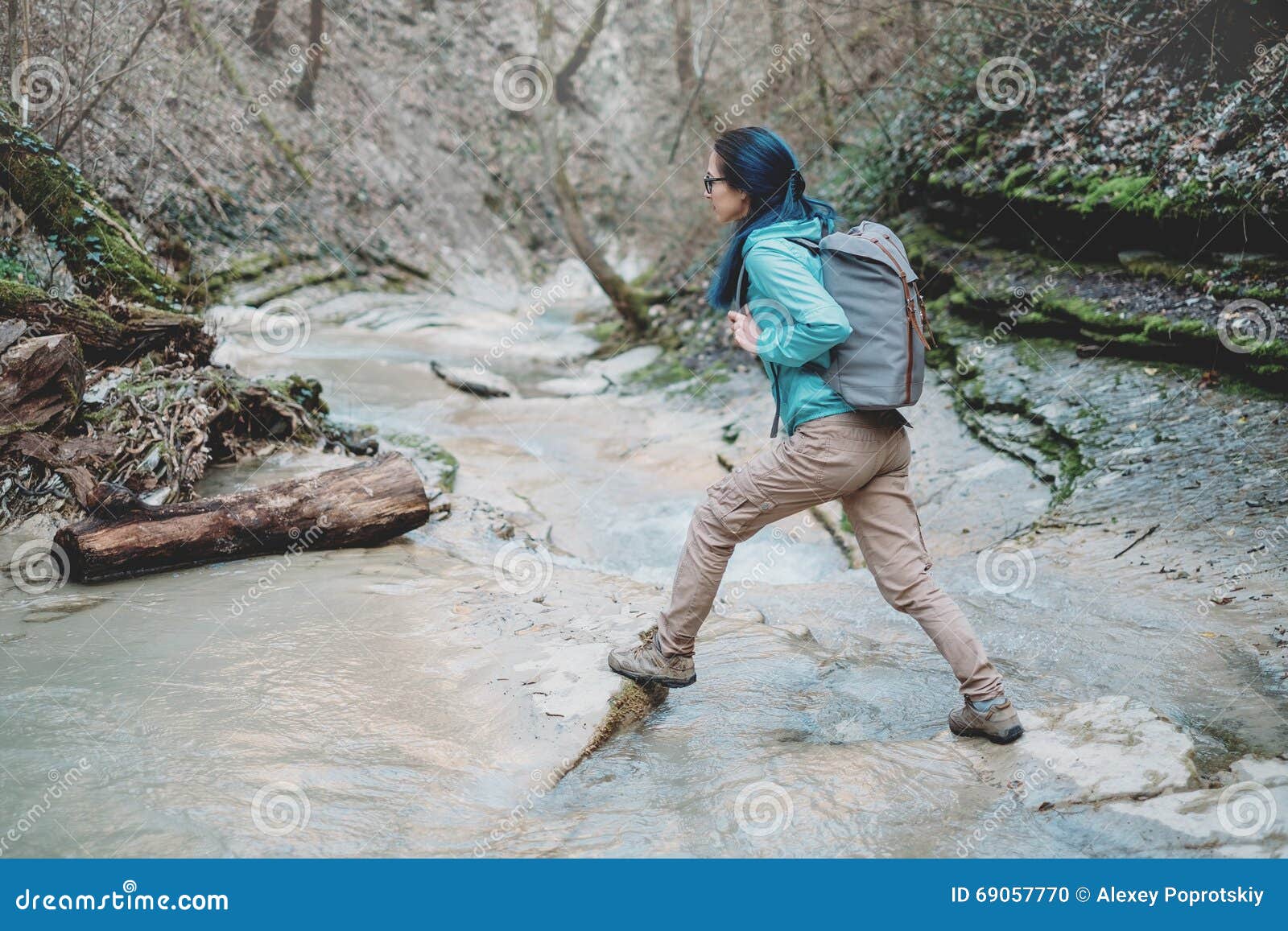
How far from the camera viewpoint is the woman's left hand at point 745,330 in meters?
2.75

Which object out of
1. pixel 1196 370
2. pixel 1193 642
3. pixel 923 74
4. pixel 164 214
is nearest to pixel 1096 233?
pixel 1196 370

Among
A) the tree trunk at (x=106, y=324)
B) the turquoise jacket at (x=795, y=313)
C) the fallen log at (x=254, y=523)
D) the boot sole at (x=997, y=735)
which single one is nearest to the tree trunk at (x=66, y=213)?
the tree trunk at (x=106, y=324)

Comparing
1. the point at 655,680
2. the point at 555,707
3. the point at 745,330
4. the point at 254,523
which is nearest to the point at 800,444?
the point at 745,330

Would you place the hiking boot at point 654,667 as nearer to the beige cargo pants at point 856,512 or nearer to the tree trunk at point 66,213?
the beige cargo pants at point 856,512

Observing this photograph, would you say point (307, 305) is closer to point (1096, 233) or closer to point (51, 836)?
point (1096, 233)

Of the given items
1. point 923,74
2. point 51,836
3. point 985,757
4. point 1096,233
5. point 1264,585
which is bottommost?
point 51,836

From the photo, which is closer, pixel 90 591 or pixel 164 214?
pixel 90 591

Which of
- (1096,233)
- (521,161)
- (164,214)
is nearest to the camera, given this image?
(1096,233)

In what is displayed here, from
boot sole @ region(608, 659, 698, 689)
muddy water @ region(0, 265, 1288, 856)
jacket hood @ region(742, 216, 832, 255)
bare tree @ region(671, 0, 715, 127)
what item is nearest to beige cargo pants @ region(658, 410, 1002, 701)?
boot sole @ region(608, 659, 698, 689)

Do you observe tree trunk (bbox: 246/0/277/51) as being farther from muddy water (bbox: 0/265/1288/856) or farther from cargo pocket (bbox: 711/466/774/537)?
cargo pocket (bbox: 711/466/774/537)

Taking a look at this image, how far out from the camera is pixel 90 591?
12.3 feet

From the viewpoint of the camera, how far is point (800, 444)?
2777 mm

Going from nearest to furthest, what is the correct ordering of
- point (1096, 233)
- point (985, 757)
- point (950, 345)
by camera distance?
point (985, 757), point (1096, 233), point (950, 345)

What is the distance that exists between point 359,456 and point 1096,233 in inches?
217
